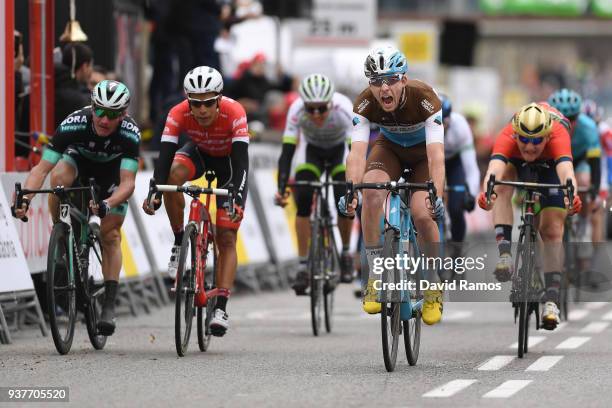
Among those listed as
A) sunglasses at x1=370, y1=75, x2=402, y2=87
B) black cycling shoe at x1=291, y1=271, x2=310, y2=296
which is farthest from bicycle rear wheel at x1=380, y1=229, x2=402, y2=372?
black cycling shoe at x1=291, y1=271, x2=310, y2=296

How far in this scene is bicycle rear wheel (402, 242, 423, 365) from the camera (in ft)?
38.6

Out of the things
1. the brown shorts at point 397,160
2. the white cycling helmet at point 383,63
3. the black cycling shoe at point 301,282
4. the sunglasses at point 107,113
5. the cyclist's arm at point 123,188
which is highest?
the white cycling helmet at point 383,63

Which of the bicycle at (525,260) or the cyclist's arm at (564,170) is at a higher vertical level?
the cyclist's arm at (564,170)

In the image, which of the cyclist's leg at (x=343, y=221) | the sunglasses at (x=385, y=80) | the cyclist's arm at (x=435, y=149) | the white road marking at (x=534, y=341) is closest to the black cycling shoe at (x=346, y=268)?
the cyclist's leg at (x=343, y=221)

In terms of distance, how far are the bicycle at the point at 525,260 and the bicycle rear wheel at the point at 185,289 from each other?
2192mm

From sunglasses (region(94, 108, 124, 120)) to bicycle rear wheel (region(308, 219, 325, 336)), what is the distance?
9.35 ft

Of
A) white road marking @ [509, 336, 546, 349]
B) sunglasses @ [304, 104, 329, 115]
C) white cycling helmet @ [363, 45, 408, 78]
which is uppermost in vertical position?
white cycling helmet @ [363, 45, 408, 78]


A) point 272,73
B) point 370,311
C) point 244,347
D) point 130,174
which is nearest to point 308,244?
point 244,347

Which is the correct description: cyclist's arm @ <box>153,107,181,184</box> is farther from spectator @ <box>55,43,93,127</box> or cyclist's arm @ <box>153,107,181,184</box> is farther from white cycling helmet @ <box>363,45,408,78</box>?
spectator @ <box>55,43,93,127</box>

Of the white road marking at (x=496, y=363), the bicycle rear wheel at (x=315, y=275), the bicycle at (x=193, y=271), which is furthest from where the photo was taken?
the bicycle rear wheel at (x=315, y=275)

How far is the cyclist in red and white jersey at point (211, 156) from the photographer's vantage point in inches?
497

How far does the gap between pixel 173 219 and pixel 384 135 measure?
1.83m

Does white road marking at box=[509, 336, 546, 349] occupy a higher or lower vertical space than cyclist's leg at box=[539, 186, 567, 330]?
lower

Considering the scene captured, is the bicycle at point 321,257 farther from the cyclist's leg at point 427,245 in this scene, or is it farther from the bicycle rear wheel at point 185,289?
the cyclist's leg at point 427,245
